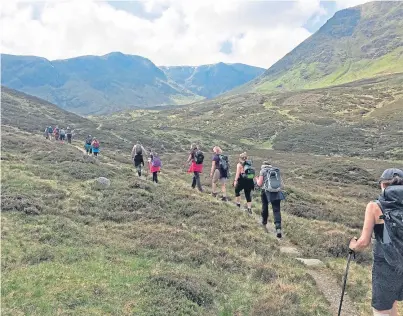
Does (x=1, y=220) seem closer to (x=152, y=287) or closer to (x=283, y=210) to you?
(x=152, y=287)

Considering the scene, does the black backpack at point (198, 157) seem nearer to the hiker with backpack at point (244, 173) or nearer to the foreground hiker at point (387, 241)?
the hiker with backpack at point (244, 173)

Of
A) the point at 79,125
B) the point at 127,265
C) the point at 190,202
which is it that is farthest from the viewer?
the point at 79,125

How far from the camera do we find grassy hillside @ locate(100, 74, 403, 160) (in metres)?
77.1

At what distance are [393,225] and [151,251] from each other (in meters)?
7.20

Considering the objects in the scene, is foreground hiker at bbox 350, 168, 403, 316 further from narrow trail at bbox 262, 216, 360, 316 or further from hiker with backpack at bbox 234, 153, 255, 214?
hiker with backpack at bbox 234, 153, 255, 214

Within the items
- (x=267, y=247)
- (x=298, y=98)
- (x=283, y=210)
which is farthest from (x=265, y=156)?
(x=298, y=98)

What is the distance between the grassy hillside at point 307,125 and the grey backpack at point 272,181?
55889 millimetres

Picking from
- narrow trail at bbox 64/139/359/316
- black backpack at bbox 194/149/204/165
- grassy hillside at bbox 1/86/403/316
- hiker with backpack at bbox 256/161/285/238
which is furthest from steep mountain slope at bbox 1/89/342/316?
black backpack at bbox 194/149/204/165

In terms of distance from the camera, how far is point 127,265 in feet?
34.3

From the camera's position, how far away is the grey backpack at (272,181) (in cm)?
1431

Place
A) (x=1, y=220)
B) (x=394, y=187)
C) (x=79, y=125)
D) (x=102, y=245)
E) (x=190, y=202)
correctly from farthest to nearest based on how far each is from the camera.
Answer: (x=79, y=125) → (x=190, y=202) → (x=1, y=220) → (x=102, y=245) → (x=394, y=187)

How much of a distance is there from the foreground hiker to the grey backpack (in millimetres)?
7686

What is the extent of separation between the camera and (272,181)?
14.4m

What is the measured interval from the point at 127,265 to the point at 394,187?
22.4 feet
